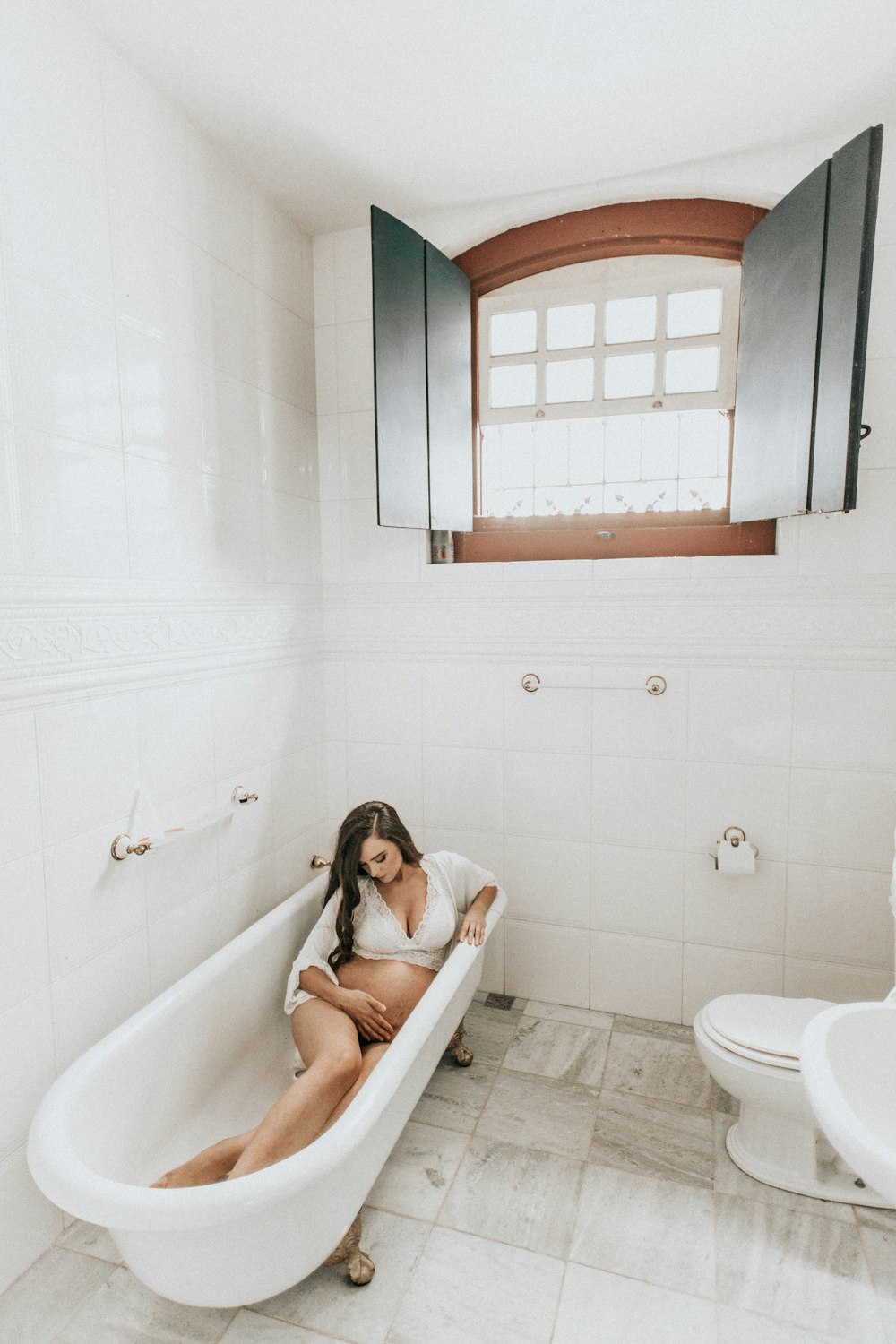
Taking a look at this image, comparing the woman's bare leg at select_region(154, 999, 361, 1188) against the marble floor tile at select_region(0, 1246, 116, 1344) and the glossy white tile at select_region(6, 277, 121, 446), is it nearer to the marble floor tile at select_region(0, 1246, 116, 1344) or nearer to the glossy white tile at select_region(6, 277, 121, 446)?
the marble floor tile at select_region(0, 1246, 116, 1344)

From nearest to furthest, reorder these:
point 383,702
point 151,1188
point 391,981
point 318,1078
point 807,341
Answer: point 151,1188
point 318,1078
point 807,341
point 391,981
point 383,702

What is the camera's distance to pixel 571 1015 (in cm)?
249

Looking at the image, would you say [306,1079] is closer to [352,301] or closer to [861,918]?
[861,918]

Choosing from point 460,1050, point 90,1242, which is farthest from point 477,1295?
point 90,1242

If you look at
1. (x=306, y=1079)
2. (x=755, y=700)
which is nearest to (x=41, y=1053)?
(x=306, y=1079)

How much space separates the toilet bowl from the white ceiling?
7.18ft

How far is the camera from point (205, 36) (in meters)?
1.65

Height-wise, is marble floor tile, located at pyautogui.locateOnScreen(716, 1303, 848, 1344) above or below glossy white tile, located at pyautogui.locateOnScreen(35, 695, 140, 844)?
below

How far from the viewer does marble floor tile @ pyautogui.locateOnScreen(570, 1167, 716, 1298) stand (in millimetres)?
1564

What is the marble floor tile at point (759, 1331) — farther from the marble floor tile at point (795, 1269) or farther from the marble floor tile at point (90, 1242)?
the marble floor tile at point (90, 1242)

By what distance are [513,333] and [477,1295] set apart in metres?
2.59

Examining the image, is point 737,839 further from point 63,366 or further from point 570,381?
point 63,366

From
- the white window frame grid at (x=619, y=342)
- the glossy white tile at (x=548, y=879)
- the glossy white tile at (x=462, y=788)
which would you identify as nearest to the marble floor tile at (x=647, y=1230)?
the glossy white tile at (x=548, y=879)

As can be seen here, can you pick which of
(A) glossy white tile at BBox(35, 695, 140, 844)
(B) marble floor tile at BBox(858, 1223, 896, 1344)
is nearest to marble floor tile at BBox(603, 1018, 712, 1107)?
(B) marble floor tile at BBox(858, 1223, 896, 1344)
